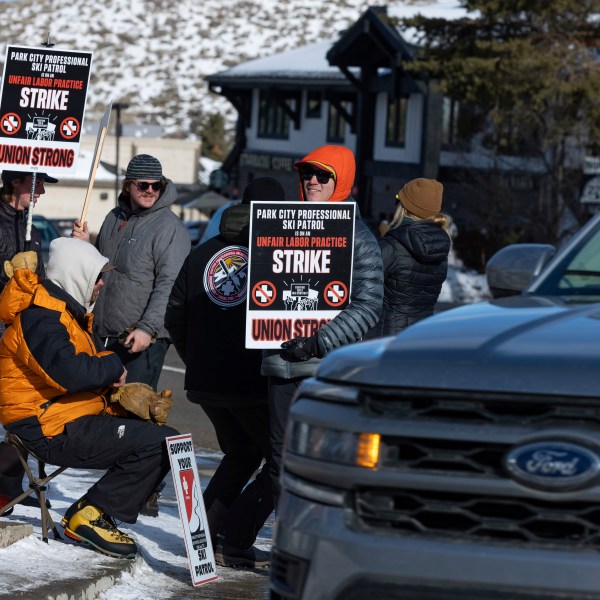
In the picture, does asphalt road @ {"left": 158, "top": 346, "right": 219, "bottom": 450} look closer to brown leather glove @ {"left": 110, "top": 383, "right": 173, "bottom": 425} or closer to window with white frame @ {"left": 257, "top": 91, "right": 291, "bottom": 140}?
brown leather glove @ {"left": 110, "top": 383, "right": 173, "bottom": 425}

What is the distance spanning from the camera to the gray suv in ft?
11.4

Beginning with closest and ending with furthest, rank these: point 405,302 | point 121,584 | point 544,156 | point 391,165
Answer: point 121,584 → point 405,302 → point 544,156 → point 391,165

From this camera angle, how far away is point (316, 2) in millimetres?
155625

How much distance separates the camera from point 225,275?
22.1ft

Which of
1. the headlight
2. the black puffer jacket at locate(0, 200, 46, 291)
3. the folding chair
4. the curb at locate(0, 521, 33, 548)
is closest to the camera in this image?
the headlight

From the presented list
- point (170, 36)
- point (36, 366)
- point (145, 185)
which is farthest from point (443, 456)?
point (170, 36)

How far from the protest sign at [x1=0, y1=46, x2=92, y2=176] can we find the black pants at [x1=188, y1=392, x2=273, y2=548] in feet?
8.43

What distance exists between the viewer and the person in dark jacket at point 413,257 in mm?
7395

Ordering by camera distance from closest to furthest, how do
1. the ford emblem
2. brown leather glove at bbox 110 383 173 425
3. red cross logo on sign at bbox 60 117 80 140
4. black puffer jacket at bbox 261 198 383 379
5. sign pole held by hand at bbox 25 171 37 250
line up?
the ford emblem < black puffer jacket at bbox 261 198 383 379 < brown leather glove at bbox 110 383 173 425 < sign pole held by hand at bbox 25 171 37 250 < red cross logo on sign at bbox 60 117 80 140

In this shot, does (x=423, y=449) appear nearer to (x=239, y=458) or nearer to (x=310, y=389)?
(x=310, y=389)

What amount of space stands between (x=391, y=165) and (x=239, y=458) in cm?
3783

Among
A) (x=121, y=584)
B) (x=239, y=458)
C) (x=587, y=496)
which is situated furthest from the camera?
(x=239, y=458)

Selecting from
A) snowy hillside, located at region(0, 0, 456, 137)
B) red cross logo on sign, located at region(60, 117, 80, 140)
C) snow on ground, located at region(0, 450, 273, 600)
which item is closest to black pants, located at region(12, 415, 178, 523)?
snow on ground, located at region(0, 450, 273, 600)

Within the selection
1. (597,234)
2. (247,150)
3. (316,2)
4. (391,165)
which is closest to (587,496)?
(597,234)
